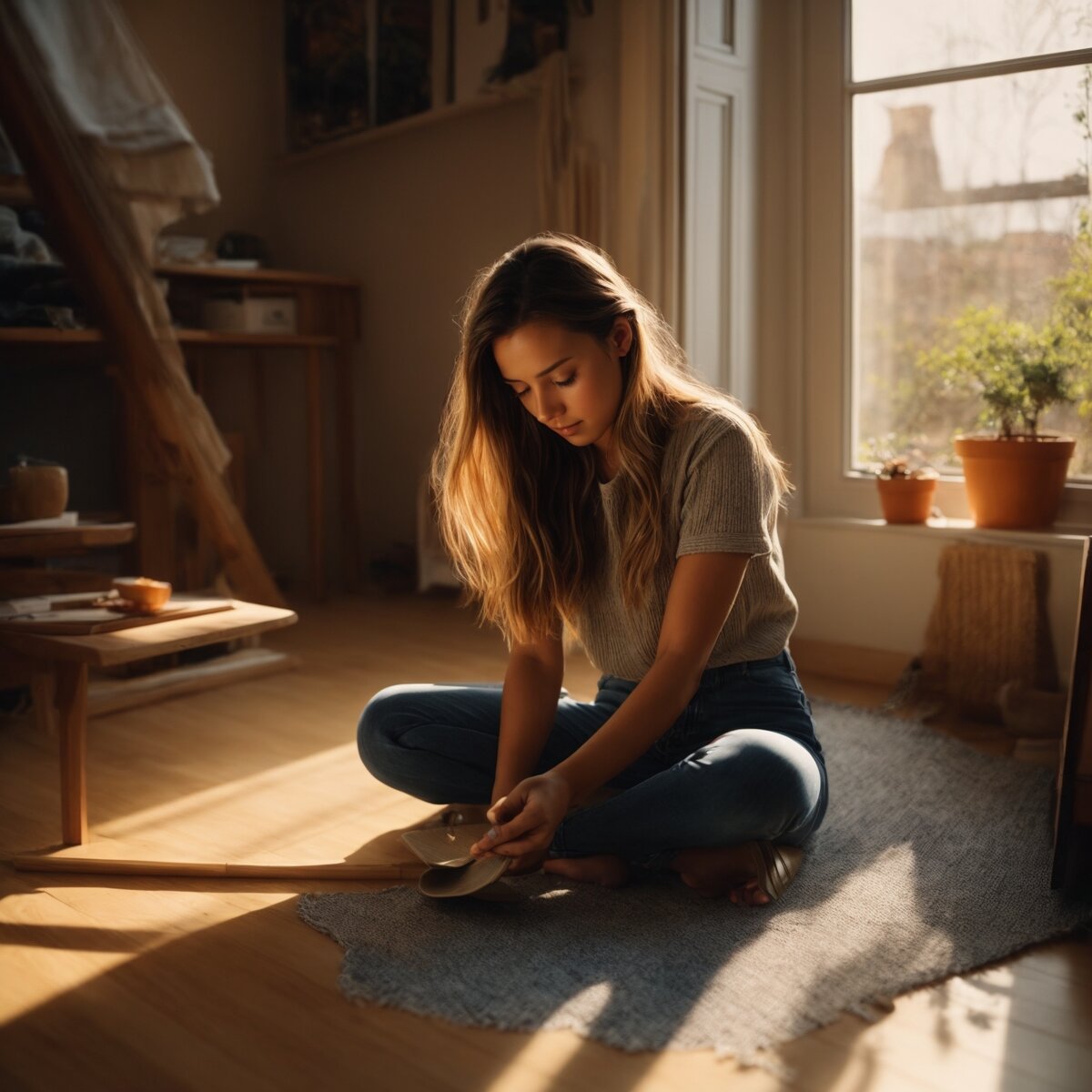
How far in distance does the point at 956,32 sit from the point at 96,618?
7.34 ft

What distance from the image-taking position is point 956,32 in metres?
2.80

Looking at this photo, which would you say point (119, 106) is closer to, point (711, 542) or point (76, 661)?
point (76, 661)

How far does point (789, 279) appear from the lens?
312cm

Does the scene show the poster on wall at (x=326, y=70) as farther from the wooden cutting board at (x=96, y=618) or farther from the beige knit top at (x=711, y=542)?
the beige knit top at (x=711, y=542)

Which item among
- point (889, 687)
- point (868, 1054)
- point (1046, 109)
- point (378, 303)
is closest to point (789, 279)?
point (1046, 109)

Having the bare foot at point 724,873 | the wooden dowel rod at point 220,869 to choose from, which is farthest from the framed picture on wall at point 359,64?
the bare foot at point 724,873

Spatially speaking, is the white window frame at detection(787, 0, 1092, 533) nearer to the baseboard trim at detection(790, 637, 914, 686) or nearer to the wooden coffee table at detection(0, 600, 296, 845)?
the baseboard trim at detection(790, 637, 914, 686)

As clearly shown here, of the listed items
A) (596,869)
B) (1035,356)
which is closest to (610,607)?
(596,869)

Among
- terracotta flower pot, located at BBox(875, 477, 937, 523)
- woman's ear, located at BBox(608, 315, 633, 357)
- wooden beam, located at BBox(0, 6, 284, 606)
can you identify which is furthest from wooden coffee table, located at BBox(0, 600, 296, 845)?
terracotta flower pot, located at BBox(875, 477, 937, 523)

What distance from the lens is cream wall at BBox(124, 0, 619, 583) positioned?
376cm

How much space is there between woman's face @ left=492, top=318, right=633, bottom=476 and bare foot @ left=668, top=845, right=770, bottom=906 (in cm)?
55

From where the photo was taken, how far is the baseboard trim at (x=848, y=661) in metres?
2.83

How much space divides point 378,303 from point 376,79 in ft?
2.30

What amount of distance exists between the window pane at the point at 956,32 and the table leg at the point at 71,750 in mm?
2269
